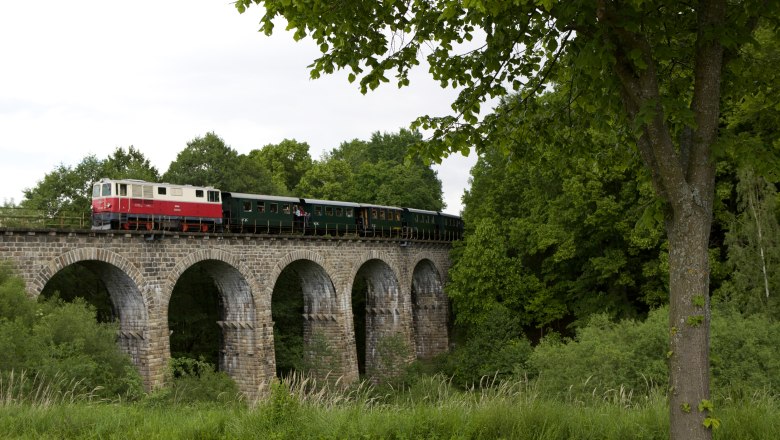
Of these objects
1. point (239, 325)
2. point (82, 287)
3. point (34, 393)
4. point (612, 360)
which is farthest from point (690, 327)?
point (82, 287)

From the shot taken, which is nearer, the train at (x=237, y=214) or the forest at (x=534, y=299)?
the forest at (x=534, y=299)

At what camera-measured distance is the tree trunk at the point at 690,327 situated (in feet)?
19.5

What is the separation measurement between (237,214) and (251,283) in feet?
12.3

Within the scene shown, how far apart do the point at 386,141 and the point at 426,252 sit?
31673 mm

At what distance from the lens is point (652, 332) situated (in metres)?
18.1

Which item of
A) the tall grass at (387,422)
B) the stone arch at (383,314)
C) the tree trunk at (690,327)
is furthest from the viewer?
the stone arch at (383,314)

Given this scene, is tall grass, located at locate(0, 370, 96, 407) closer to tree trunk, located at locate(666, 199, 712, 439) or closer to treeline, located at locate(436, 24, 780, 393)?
treeline, located at locate(436, 24, 780, 393)

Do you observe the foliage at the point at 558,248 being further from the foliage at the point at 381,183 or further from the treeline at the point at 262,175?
the foliage at the point at 381,183

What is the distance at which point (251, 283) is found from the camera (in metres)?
27.2

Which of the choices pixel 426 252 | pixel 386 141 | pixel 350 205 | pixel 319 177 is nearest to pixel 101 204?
pixel 350 205

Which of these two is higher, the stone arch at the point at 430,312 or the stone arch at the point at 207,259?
the stone arch at the point at 207,259

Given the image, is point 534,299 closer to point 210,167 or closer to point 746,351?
point 746,351

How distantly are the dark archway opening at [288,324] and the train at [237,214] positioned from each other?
11.7ft

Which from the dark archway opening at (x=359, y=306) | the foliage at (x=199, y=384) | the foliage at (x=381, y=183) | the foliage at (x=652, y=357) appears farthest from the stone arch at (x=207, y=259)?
the foliage at (x=381, y=183)
